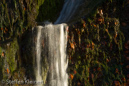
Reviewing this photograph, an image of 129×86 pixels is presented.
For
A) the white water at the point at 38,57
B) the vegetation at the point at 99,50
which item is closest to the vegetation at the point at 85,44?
the vegetation at the point at 99,50

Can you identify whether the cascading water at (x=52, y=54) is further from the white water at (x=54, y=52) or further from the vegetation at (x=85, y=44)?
the vegetation at (x=85, y=44)

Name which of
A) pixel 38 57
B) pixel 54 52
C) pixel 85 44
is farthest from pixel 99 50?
pixel 38 57

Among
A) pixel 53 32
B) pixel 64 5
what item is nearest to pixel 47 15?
pixel 64 5

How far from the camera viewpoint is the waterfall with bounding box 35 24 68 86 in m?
3.02

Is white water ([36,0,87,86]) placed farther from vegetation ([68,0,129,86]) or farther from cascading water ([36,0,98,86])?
vegetation ([68,0,129,86])

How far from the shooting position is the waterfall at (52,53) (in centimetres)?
302

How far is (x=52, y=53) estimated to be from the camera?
3.02m

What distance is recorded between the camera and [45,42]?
3.03 metres

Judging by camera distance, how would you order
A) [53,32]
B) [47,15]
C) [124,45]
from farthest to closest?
[47,15] < [53,32] < [124,45]

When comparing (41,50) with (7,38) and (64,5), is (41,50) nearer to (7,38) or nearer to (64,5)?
(7,38)

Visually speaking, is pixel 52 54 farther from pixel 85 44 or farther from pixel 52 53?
pixel 85 44

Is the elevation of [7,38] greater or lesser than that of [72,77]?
greater

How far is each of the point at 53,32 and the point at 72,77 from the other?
3.77 feet

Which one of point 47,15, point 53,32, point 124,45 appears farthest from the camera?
point 47,15
